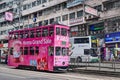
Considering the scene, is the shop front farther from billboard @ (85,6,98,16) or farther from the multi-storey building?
billboard @ (85,6,98,16)

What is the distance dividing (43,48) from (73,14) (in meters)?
25.0

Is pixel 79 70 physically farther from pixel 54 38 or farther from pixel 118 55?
pixel 118 55

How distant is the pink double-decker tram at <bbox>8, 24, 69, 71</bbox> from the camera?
26188mm

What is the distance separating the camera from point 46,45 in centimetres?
2691

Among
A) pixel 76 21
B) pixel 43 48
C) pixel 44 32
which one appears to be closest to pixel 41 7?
pixel 76 21

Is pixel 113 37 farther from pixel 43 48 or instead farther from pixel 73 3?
pixel 43 48

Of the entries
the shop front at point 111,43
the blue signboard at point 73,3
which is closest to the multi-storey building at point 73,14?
the blue signboard at point 73,3

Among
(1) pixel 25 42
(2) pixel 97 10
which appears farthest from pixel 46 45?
(2) pixel 97 10

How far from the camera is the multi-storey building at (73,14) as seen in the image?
43094 mm

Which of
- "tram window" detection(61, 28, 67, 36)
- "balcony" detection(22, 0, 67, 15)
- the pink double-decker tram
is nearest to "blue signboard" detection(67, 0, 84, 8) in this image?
"balcony" detection(22, 0, 67, 15)

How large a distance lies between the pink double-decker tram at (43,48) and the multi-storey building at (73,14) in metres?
16.5

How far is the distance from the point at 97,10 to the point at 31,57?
63.9 feet

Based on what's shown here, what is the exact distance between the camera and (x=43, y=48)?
27.4m

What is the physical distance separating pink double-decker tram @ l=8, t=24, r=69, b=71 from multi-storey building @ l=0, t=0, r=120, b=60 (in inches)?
651
